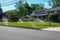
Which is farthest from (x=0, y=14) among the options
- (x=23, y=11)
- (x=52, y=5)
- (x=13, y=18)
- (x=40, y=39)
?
(x=40, y=39)

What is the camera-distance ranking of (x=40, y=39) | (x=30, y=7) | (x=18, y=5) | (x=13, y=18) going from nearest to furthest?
(x=40, y=39), (x=13, y=18), (x=18, y=5), (x=30, y=7)

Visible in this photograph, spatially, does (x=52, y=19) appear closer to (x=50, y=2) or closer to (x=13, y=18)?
(x=13, y=18)

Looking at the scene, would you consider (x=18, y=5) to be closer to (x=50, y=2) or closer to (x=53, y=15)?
(x=50, y=2)

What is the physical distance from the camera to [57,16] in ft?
177

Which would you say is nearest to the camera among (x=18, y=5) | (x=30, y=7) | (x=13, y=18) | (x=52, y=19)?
(x=52, y=19)

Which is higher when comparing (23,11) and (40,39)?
(40,39)

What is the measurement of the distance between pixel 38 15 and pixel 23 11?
1350cm

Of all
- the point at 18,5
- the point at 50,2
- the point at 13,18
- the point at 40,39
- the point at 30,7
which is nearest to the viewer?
the point at 40,39

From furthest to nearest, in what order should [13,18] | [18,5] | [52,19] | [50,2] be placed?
[18,5] < [50,2] < [13,18] < [52,19]

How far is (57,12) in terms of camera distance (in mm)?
55469

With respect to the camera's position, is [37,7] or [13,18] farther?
[37,7]

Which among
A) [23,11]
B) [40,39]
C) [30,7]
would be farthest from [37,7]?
[40,39]

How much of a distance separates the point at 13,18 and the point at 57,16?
1752cm

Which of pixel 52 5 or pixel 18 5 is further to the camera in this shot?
pixel 18 5
